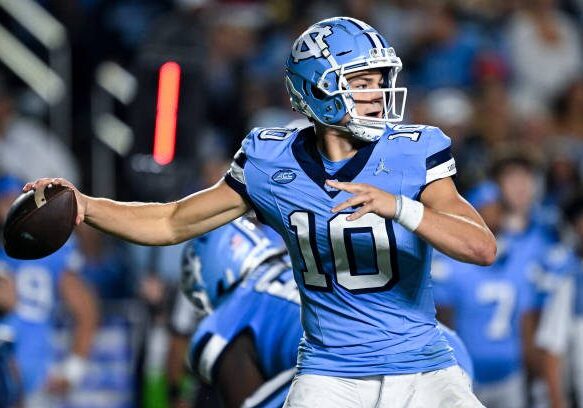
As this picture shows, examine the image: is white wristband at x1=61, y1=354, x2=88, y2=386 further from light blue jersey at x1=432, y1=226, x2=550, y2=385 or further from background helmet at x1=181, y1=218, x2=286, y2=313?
background helmet at x1=181, y1=218, x2=286, y2=313

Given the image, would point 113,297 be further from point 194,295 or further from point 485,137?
point 194,295

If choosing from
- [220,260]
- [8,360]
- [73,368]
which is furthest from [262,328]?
[73,368]

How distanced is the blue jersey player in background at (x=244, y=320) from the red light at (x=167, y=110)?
10.5ft

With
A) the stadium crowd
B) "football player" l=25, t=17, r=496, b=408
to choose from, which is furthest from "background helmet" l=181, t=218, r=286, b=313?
the stadium crowd

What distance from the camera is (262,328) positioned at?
5.23 meters

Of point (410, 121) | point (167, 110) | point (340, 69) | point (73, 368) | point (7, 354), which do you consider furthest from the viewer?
point (410, 121)

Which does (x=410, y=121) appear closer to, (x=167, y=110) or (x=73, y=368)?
(x=167, y=110)

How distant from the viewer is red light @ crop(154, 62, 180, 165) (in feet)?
28.9

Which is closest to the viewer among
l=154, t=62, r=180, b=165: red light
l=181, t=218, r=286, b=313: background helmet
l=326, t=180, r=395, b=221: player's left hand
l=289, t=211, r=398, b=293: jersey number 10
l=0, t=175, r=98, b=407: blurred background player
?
l=326, t=180, r=395, b=221: player's left hand

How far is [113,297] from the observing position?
9625 mm

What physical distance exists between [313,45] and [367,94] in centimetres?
25

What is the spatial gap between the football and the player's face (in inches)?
35.8

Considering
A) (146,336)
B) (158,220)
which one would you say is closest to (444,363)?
(158,220)

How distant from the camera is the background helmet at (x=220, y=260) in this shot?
219 inches
